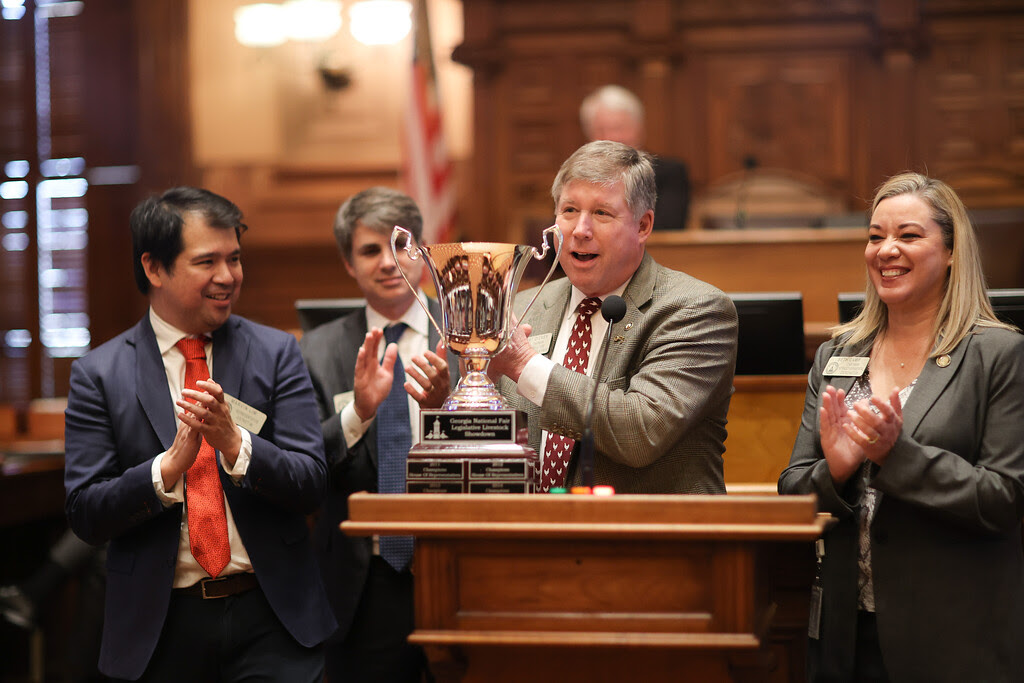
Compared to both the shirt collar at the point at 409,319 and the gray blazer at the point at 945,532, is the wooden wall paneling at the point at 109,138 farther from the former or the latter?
the gray blazer at the point at 945,532

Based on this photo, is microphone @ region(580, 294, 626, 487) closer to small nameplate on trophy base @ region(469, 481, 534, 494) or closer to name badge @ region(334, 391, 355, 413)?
small nameplate on trophy base @ region(469, 481, 534, 494)

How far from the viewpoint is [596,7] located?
6.45 metres

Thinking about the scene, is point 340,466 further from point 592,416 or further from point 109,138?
point 109,138

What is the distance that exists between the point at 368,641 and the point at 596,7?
4.97 metres

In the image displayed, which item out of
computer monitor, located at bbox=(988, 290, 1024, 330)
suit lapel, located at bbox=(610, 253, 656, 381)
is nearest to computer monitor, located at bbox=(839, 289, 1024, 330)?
computer monitor, located at bbox=(988, 290, 1024, 330)

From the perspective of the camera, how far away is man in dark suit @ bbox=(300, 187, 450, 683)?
2451mm

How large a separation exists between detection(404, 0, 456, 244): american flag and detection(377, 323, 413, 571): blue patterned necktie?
3.02m

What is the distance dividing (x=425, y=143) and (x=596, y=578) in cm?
454

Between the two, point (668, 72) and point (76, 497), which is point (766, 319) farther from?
point (668, 72)

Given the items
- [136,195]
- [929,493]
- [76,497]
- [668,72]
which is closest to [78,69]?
[136,195]

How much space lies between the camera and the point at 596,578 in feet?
5.20

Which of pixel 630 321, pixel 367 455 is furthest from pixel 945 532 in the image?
pixel 367 455

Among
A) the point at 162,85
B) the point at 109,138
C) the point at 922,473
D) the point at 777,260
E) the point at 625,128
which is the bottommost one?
the point at 922,473

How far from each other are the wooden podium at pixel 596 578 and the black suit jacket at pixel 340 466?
830mm
